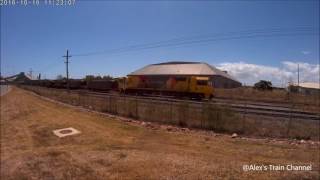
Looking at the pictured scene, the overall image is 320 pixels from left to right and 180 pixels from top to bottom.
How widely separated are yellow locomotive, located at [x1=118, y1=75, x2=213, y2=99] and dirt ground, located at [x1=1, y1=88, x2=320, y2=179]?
23.2 m

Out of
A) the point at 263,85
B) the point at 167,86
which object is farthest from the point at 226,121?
the point at 263,85

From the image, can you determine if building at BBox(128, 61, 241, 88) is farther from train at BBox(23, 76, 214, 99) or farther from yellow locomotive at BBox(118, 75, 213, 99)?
yellow locomotive at BBox(118, 75, 213, 99)

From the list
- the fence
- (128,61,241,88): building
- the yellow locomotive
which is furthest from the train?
(128,61,241,88): building

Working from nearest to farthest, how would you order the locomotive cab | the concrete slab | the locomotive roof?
the concrete slab → the locomotive cab → the locomotive roof

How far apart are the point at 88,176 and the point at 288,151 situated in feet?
24.9

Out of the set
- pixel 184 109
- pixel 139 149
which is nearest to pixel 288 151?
pixel 139 149

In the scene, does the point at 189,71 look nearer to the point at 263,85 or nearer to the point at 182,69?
the point at 182,69

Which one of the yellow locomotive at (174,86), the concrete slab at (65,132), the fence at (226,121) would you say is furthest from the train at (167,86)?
the concrete slab at (65,132)

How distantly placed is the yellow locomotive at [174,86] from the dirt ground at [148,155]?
76.0 ft

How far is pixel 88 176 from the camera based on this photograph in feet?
40.5

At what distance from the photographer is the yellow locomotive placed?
43000 millimetres

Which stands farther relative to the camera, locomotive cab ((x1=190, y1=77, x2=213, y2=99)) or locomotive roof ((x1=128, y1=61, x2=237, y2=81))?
locomotive roof ((x1=128, y1=61, x2=237, y2=81))

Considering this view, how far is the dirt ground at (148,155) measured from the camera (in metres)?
11.6

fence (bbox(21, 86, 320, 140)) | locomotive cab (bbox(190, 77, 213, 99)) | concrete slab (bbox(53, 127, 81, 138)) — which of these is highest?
locomotive cab (bbox(190, 77, 213, 99))
